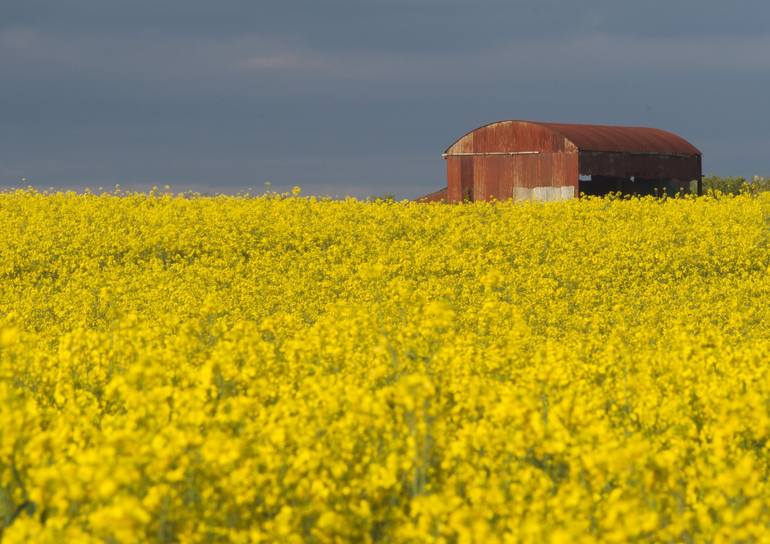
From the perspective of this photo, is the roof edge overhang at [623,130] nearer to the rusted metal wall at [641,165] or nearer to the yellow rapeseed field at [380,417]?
the rusted metal wall at [641,165]

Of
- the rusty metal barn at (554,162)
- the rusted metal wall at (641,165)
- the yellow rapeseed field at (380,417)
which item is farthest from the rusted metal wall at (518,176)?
the yellow rapeseed field at (380,417)

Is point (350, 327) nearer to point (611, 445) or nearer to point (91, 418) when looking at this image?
point (91, 418)

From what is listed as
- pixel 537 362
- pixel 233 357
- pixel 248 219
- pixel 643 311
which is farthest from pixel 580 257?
pixel 233 357

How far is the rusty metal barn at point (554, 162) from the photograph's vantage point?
49.6m

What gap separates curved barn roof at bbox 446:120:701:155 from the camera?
50344mm

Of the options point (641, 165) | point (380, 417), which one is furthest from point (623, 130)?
point (380, 417)

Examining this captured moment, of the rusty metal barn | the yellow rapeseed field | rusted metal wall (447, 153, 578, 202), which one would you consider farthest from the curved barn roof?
the yellow rapeseed field

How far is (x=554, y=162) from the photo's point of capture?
163 feet

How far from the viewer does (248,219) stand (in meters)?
33.8

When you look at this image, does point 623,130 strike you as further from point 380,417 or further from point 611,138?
point 380,417

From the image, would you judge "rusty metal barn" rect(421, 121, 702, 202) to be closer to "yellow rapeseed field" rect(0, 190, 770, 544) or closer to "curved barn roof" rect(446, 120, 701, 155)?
"curved barn roof" rect(446, 120, 701, 155)

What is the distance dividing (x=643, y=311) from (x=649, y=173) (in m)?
31.0

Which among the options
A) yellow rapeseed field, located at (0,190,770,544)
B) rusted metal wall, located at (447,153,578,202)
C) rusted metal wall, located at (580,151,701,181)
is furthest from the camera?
rusted metal wall, located at (580,151,701,181)

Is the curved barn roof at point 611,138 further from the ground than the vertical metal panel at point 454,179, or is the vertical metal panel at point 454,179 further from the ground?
the curved barn roof at point 611,138
